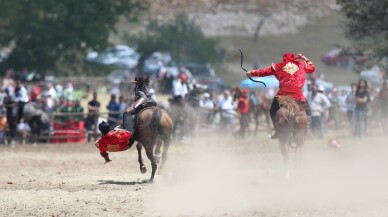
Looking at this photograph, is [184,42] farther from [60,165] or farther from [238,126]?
[60,165]

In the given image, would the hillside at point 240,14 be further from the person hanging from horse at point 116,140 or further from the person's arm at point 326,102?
the person hanging from horse at point 116,140

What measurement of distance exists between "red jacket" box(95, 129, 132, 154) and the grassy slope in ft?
139

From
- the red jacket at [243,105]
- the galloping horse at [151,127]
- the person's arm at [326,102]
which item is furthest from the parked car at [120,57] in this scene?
the galloping horse at [151,127]

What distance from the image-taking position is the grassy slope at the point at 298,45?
2601 inches

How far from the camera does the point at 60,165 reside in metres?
27.5

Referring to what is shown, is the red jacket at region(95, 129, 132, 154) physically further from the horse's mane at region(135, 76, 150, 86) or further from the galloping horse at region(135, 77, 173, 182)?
the horse's mane at region(135, 76, 150, 86)

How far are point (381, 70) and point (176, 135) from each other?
6958mm

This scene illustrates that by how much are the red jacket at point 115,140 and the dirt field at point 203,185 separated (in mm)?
686

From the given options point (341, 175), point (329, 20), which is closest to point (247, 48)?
point (329, 20)

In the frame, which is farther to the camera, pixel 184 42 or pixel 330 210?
pixel 184 42

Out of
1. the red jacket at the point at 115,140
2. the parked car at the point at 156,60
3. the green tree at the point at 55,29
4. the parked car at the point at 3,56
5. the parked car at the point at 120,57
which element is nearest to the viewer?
Result: the red jacket at the point at 115,140

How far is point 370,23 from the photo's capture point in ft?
113

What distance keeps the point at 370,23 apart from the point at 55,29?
2388cm

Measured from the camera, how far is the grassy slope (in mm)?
66062
